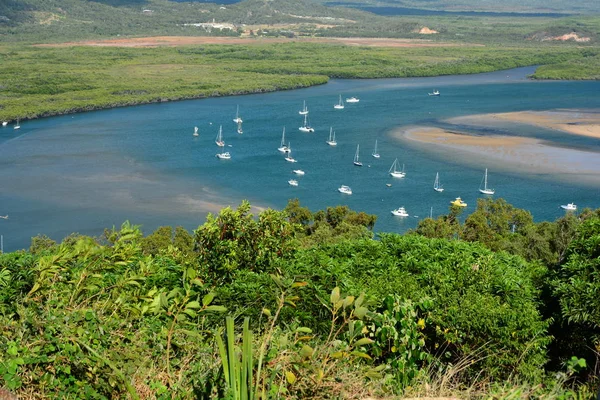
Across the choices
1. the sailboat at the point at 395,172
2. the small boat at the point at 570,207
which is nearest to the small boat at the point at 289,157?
the sailboat at the point at 395,172

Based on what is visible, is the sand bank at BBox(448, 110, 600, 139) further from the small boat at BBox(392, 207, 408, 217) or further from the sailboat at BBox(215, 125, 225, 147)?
the small boat at BBox(392, 207, 408, 217)

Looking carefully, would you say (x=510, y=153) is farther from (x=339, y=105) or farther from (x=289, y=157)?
(x=339, y=105)

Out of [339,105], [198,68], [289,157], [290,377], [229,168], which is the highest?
[290,377]

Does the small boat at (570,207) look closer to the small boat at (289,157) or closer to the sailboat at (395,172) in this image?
the sailboat at (395,172)

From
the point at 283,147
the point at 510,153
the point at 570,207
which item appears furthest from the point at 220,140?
the point at 570,207

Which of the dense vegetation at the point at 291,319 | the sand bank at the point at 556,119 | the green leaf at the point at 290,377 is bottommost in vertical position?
the sand bank at the point at 556,119

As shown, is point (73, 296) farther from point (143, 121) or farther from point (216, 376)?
point (143, 121)
